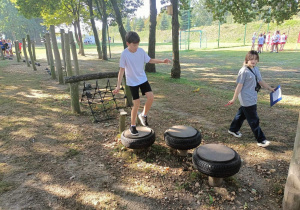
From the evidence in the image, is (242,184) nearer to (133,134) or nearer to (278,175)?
(278,175)

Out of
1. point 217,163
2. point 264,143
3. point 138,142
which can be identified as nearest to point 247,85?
point 264,143

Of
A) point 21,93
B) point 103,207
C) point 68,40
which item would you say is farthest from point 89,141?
point 21,93

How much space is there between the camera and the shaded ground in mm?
2752

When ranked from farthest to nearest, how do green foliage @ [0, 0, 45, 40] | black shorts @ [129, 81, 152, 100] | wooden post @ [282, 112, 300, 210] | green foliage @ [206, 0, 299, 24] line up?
green foliage @ [0, 0, 45, 40]
green foliage @ [206, 0, 299, 24]
black shorts @ [129, 81, 152, 100]
wooden post @ [282, 112, 300, 210]

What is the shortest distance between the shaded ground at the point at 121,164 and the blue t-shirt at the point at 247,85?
90cm

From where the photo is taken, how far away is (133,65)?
372 cm

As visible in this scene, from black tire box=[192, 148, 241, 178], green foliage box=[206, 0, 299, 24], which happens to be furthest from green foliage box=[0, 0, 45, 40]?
black tire box=[192, 148, 241, 178]

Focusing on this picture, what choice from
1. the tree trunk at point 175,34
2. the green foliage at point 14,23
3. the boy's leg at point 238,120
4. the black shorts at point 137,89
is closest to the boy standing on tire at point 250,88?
the boy's leg at point 238,120

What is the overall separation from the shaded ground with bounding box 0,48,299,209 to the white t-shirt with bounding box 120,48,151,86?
4.25ft

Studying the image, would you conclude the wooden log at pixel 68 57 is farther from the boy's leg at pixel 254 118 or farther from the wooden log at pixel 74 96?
the boy's leg at pixel 254 118

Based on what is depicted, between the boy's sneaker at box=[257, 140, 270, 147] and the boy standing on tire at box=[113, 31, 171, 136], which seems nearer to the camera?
the boy standing on tire at box=[113, 31, 171, 136]

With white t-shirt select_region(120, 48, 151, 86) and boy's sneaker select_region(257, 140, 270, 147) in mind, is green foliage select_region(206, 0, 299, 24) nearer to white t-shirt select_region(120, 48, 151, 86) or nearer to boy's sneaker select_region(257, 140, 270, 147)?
boy's sneaker select_region(257, 140, 270, 147)

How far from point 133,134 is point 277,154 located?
2.57 metres

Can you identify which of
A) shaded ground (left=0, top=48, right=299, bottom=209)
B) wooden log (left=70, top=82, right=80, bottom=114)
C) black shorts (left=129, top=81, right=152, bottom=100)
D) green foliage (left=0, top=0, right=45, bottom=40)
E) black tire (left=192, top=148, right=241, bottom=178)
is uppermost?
green foliage (left=0, top=0, right=45, bottom=40)
